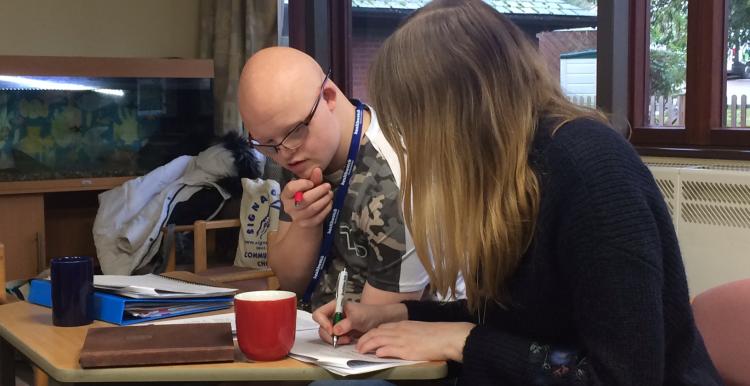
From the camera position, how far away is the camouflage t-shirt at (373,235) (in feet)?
4.87

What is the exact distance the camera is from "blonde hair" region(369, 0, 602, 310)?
3.59ft

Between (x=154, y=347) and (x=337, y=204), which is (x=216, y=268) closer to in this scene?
(x=337, y=204)

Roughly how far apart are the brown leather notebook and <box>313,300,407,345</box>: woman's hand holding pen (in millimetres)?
144

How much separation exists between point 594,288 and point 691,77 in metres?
1.69

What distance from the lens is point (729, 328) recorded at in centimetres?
133

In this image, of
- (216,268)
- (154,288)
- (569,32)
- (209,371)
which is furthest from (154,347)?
(216,268)

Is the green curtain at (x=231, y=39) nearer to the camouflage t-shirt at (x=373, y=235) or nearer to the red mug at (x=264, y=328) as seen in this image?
the camouflage t-shirt at (x=373, y=235)

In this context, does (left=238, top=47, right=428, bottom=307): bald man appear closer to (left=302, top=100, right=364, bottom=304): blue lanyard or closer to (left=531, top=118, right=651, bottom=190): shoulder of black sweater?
(left=302, top=100, right=364, bottom=304): blue lanyard

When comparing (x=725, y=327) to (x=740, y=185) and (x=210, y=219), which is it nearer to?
(x=740, y=185)

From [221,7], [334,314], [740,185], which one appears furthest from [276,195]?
[334,314]

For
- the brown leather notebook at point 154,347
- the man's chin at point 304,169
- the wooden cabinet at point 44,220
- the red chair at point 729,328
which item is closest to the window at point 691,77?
the red chair at point 729,328

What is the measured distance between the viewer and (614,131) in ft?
3.63

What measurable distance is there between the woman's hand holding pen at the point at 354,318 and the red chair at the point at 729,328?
1.61 feet

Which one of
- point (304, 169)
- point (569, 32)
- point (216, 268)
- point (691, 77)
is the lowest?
point (216, 268)
